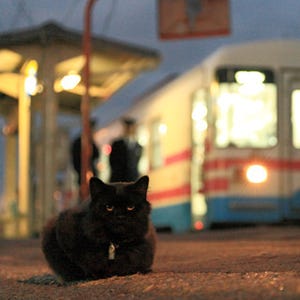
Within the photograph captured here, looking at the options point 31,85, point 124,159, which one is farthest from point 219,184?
point 31,85

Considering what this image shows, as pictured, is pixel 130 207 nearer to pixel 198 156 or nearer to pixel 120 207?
pixel 120 207

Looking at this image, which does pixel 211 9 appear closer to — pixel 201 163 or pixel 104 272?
pixel 201 163

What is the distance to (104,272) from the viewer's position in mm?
7418

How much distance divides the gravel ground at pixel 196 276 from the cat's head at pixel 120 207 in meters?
0.43

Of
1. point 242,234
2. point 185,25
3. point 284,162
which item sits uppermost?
point 185,25

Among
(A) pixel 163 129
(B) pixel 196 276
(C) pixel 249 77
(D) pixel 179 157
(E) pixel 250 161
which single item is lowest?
(B) pixel 196 276

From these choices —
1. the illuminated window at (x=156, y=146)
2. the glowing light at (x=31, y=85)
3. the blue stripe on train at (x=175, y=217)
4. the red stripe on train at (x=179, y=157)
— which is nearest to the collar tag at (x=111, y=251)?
the blue stripe on train at (x=175, y=217)

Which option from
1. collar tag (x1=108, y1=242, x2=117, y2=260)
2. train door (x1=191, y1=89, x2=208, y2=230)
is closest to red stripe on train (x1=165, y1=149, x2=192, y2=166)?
train door (x1=191, y1=89, x2=208, y2=230)

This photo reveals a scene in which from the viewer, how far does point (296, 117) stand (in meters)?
17.1

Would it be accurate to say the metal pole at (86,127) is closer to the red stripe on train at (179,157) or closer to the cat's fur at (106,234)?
the red stripe on train at (179,157)

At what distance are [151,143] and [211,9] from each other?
3.31 m

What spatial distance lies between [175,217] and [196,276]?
11406mm

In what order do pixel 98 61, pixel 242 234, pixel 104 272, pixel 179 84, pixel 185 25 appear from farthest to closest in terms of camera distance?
1. pixel 98 61
2. pixel 185 25
3. pixel 179 84
4. pixel 242 234
5. pixel 104 272

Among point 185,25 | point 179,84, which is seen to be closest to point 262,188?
point 179,84
